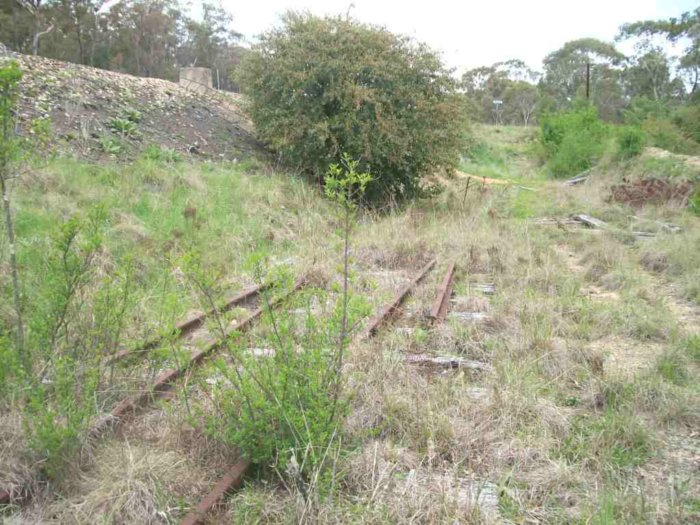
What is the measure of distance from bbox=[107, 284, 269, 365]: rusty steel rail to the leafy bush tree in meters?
7.69

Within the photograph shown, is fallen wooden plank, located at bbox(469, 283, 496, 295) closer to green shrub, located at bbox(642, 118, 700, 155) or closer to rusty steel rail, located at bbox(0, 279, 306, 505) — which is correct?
rusty steel rail, located at bbox(0, 279, 306, 505)

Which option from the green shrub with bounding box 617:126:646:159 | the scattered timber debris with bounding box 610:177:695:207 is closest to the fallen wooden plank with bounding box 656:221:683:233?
the scattered timber debris with bounding box 610:177:695:207

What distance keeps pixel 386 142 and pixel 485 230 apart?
14.9 ft

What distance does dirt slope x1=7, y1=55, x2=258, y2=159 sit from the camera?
445 inches

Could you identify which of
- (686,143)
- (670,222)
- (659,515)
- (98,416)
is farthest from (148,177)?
(686,143)

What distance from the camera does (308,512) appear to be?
8.82ft

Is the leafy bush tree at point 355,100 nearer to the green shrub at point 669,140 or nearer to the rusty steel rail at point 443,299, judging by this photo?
the rusty steel rail at point 443,299

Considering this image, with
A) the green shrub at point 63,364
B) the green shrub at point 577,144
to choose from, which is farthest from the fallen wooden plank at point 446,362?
the green shrub at point 577,144

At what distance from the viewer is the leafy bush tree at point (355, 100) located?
1375cm

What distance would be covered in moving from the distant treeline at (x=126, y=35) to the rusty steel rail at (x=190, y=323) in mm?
29970

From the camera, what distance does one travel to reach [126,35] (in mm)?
42094

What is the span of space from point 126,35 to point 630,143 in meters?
36.0

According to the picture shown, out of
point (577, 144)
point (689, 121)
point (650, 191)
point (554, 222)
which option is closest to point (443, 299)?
point (554, 222)

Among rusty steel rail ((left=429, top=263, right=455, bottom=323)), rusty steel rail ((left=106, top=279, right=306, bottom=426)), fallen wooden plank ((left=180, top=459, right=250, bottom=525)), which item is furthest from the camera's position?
rusty steel rail ((left=429, top=263, right=455, bottom=323))
